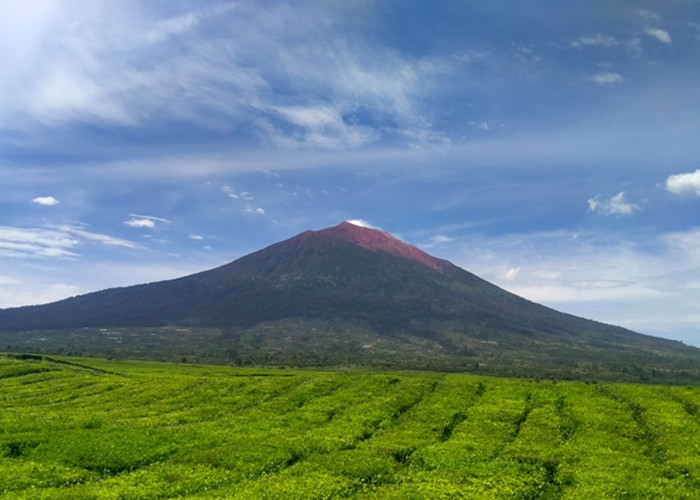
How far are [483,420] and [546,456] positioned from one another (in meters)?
11.0

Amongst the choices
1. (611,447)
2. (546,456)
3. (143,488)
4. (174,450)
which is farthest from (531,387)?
(143,488)

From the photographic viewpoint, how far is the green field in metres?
26.7

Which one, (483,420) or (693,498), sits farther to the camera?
(483,420)

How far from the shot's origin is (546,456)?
3341 cm

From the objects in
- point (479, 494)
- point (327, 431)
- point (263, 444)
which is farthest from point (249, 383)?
point (479, 494)

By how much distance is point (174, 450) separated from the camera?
32.6 metres

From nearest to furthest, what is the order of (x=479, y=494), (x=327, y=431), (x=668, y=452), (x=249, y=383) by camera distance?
1. (x=479, y=494)
2. (x=668, y=452)
3. (x=327, y=431)
4. (x=249, y=383)

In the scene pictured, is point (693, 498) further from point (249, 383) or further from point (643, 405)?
point (249, 383)

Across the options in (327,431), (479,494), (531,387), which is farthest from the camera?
(531,387)

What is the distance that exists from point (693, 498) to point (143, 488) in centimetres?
2815

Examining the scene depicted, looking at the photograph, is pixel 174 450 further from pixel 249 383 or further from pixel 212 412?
pixel 249 383

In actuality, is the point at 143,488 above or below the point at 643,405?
below

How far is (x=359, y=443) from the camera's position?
3591cm

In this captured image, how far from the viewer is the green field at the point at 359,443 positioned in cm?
2666
